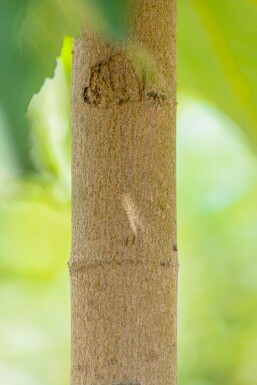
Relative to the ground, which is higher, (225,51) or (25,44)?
(225,51)

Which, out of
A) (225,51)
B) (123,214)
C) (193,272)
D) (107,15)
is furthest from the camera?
(193,272)

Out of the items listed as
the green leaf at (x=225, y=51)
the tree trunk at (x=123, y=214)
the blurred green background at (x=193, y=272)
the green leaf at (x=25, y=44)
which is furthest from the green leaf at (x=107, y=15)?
the blurred green background at (x=193, y=272)

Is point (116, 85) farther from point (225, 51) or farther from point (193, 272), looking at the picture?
point (193, 272)

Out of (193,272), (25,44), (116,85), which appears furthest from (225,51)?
(193,272)

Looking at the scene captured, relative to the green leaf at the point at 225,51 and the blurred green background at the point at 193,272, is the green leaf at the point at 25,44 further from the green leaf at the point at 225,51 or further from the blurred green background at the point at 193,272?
the blurred green background at the point at 193,272

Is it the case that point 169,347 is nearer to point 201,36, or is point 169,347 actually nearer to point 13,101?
point 13,101

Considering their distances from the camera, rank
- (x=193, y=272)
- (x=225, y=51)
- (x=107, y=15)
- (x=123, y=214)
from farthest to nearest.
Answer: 1. (x=193, y=272)
2. (x=225, y=51)
3. (x=123, y=214)
4. (x=107, y=15)

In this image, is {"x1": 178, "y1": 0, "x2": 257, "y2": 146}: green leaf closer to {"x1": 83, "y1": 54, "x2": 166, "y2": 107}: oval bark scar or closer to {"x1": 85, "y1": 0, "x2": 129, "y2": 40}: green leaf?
{"x1": 83, "y1": 54, "x2": 166, "y2": 107}: oval bark scar

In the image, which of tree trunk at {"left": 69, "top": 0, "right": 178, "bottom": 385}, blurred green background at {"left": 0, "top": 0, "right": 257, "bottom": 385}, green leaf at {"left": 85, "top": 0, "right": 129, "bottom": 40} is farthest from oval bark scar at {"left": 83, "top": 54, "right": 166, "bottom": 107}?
blurred green background at {"left": 0, "top": 0, "right": 257, "bottom": 385}
